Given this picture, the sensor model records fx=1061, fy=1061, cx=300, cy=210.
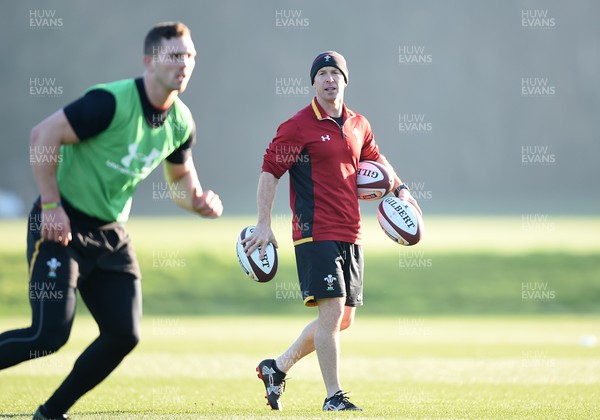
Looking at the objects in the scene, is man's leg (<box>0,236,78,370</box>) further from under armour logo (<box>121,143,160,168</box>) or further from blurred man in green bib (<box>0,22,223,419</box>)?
under armour logo (<box>121,143,160,168</box>)

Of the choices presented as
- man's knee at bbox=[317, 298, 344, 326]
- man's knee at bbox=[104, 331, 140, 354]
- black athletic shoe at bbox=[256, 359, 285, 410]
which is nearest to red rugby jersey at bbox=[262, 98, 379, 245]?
man's knee at bbox=[317, 298, 344, 326]

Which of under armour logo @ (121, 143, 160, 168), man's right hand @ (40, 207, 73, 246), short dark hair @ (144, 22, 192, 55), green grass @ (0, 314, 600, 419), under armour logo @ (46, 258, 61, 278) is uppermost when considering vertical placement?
short dark hair @ (144, 22, 192, 55)

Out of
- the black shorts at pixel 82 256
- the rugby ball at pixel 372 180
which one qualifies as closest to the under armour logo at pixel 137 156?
the black shorts at pixel 82 256

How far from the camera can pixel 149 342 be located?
17188mm

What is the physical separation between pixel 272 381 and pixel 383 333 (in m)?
11.2

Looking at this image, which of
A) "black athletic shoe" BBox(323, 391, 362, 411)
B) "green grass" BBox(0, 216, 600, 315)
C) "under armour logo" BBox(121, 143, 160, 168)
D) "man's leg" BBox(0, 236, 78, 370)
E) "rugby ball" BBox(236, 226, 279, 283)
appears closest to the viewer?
"man's leg" BBox(0, 236, 78, 370)

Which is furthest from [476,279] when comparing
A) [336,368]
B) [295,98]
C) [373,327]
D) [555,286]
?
[295,98]

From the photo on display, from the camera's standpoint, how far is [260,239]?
8102 millimetres

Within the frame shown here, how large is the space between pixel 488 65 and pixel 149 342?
→ 7067 cm

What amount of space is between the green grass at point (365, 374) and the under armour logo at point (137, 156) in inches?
76.8

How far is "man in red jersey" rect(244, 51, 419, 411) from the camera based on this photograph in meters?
7.93

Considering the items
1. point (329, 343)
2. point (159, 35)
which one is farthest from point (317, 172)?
point (159, 35)

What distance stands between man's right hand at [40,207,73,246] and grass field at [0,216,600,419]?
5.80ft

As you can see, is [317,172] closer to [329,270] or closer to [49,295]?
[329,270]
